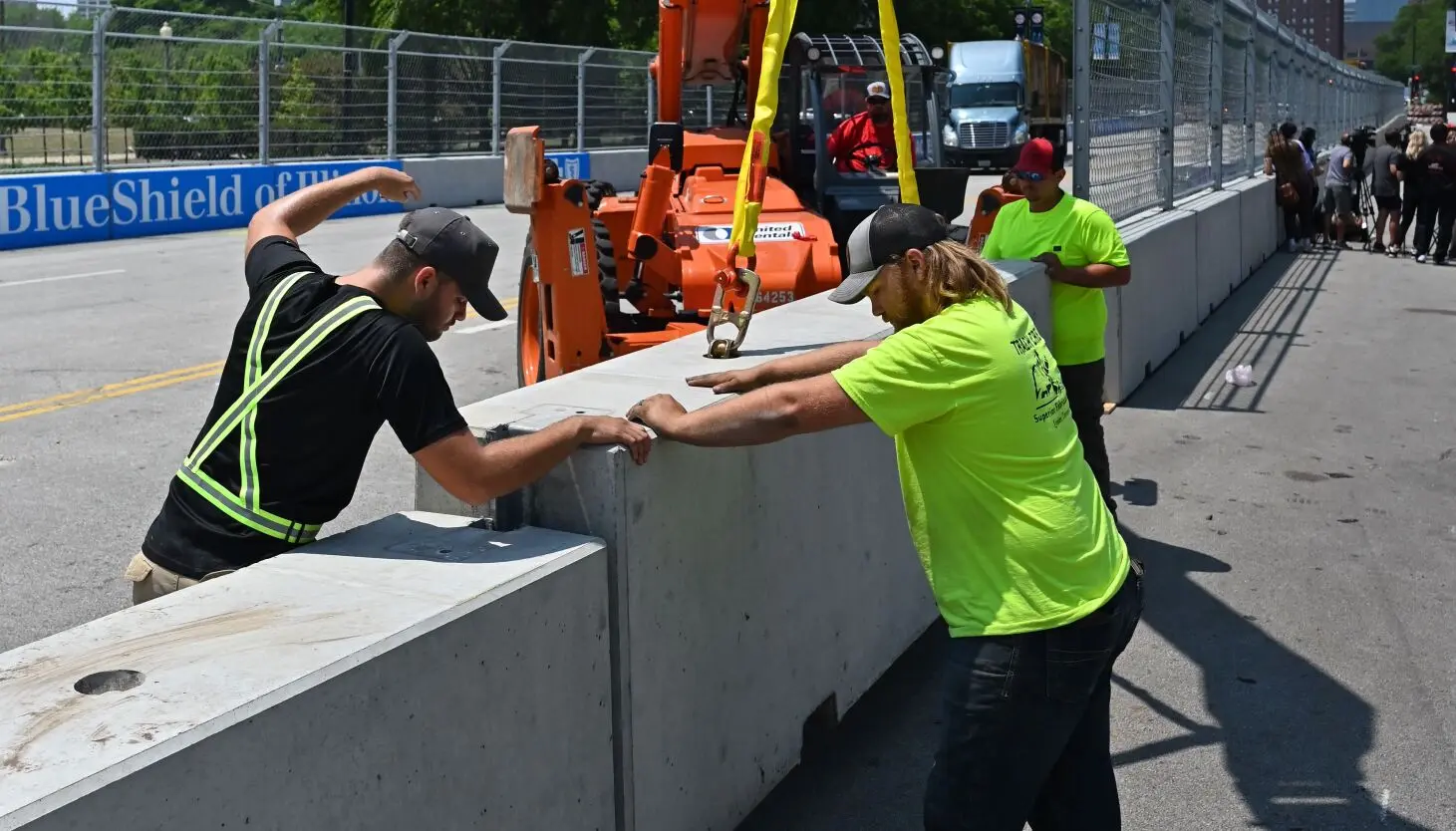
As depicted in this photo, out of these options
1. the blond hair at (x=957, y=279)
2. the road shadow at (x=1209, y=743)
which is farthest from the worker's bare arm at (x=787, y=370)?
the road shadow at (x=1209, y=743)

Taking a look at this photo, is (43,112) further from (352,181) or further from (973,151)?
(973,151)

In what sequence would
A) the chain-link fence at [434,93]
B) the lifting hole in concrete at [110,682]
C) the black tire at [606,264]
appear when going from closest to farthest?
1. the lifting hole in concrete at [110,682]
2. the black tire at [606,264]
3. the chain-link fence at [434,93]

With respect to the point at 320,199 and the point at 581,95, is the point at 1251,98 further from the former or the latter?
the point at 320,199

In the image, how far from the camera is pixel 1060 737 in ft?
10.7

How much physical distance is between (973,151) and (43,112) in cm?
2568

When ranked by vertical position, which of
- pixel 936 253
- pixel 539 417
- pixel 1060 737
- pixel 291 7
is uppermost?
pixel 291 7

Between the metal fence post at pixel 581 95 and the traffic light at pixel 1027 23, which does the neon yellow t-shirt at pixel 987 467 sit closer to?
the metal fence post at pixel 581 95

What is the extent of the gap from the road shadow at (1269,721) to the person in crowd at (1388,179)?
16.6 meters

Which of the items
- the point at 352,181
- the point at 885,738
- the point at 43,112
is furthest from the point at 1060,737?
the point at 43,112

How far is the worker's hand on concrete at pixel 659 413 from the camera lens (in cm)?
353

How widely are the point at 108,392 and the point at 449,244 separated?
287 inches

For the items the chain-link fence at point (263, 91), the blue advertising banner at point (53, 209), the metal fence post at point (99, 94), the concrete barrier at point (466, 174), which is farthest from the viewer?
the concrete barrier at point (466, 174)

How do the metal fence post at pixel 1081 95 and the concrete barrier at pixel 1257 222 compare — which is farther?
the concrete barrier at pixel 1257 222

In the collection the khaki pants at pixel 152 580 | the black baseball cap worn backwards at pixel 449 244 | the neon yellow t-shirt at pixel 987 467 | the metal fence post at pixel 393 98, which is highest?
the metal fence post at pixel 393 98
